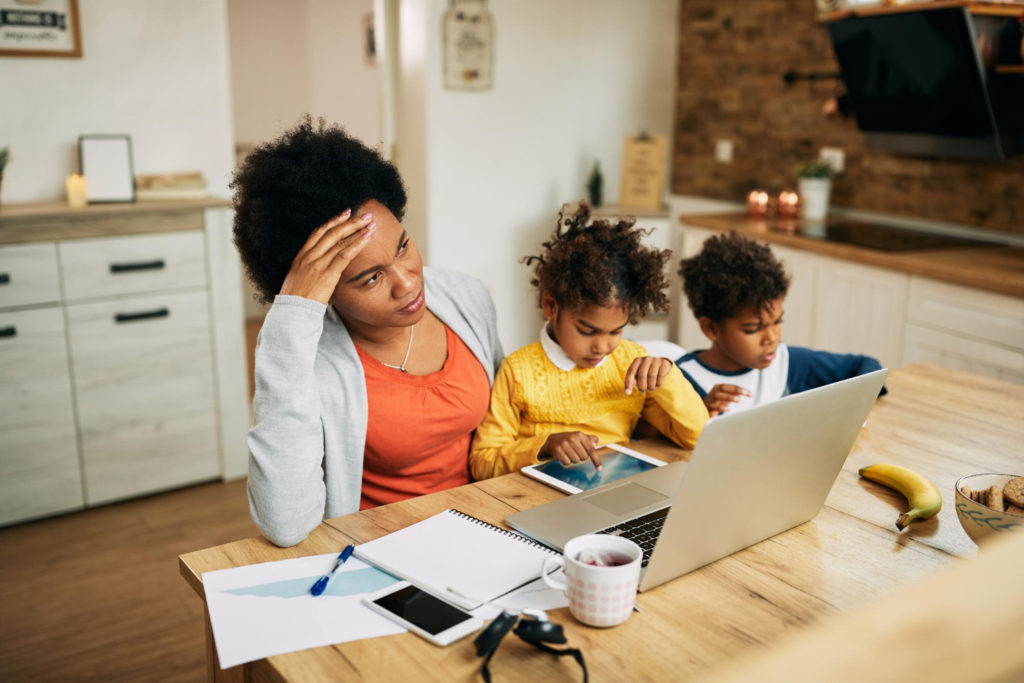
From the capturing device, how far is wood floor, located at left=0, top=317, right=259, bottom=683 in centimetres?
220

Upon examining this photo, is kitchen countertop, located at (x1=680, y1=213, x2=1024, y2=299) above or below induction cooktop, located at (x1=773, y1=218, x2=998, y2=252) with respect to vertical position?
below

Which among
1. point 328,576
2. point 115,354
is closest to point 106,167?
point 115,354

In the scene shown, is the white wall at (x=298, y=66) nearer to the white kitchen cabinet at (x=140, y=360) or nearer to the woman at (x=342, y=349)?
the white kitchen cabinet at (x=140, y=360)

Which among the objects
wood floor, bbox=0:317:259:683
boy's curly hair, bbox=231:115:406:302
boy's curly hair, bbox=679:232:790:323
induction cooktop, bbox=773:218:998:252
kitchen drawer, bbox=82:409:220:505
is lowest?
wood floor, bbox=0:317:259:683

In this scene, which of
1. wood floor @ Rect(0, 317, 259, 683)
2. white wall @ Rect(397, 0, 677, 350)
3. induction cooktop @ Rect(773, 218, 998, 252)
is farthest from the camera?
white wall @ Rect(397, 0, 677, 350)

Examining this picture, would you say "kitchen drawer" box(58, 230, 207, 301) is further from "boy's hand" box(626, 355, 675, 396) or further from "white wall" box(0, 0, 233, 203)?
"boy's hand" box(626, 355, 675, 396)

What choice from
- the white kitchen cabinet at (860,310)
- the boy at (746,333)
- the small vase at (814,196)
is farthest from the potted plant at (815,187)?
the boy at (746,333)

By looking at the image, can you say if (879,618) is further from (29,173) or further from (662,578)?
(29,173)

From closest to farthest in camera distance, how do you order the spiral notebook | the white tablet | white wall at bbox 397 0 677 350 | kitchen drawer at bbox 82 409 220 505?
the spiral notebook, the white tablet, kitchen drawer at bbox 82 409 220 505, white wall at bbox 397 0 677 350

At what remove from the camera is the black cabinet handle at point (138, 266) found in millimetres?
2926

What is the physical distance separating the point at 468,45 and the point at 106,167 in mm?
1847

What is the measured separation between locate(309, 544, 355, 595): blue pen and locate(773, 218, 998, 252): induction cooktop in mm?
2637

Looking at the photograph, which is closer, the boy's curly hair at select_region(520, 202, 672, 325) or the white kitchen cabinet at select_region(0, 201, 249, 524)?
the boy's curly hair at select_region(520, 202, 672, 325)

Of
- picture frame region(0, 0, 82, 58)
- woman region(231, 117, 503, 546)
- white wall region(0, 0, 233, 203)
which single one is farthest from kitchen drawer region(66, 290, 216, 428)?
woman region(231, 117, 503, 546)
